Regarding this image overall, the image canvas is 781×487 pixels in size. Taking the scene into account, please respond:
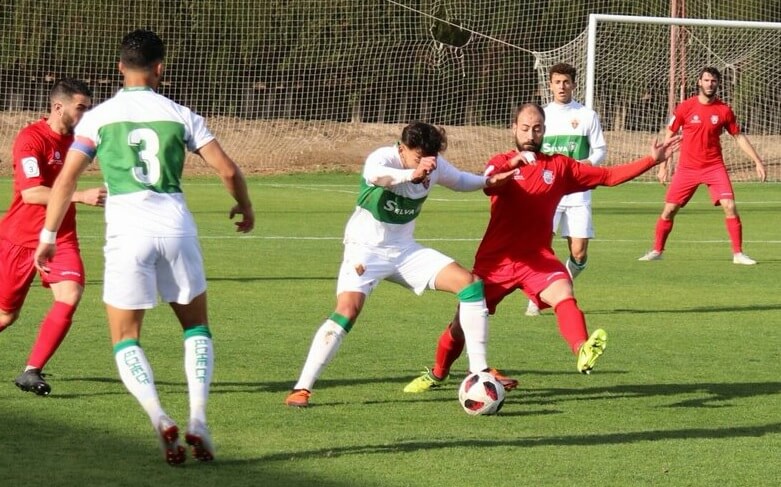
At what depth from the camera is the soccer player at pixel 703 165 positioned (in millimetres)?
17156

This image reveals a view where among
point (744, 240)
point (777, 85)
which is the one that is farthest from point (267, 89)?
point (744, 240)

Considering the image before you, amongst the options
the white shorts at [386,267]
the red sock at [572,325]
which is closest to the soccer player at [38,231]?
the white shorts at [386,267]

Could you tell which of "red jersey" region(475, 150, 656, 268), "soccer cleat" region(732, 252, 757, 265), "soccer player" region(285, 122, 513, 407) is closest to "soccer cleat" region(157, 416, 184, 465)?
"soccer player" region(285, 122, 513, 407)

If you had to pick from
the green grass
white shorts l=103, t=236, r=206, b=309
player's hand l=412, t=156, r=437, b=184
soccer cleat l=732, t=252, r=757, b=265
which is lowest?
soccer cleat l=732, t=252, r=757, b=265

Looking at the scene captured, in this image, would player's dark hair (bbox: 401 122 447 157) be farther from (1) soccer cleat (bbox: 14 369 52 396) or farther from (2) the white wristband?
(1) soccer cleat (bbox: 14 369 52 396)

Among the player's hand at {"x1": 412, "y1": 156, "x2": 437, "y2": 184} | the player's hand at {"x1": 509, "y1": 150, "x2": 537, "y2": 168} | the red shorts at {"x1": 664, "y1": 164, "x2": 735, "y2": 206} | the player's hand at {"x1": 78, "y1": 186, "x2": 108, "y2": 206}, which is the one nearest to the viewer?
the player's hand at {"x1": 78, "y1": 186, "x2": 108, "y2": 206}

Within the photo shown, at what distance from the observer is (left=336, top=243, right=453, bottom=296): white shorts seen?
8.25 metres

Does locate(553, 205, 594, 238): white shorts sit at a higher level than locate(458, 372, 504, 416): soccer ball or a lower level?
higher

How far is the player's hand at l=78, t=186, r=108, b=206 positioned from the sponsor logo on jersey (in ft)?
2.63

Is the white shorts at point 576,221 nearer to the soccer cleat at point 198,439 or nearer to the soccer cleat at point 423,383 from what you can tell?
the soccer cleat at point 423,383

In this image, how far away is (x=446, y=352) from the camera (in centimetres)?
868

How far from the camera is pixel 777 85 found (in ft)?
118

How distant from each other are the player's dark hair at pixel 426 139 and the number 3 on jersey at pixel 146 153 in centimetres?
206

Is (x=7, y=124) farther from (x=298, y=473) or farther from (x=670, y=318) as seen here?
(x=298, y=473)
